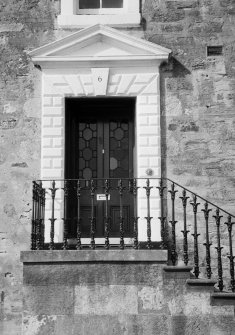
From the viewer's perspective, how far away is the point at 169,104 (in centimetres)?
957

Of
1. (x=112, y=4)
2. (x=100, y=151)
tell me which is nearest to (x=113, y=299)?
(x=100, y=151)

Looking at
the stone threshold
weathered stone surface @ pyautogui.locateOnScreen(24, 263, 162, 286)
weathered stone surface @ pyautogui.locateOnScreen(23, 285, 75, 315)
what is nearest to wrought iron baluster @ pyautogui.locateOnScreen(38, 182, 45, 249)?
the stone threshold

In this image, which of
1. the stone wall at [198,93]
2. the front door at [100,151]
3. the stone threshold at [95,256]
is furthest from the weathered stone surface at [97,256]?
the stone wall at [198,93]

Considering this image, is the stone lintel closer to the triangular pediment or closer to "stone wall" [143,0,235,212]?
"stone wall" [143,0,235,212]

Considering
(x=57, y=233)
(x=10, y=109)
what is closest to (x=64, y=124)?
(x=10, y=109)

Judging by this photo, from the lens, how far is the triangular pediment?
9.49m

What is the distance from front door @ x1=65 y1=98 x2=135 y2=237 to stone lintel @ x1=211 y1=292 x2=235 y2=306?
2.39m

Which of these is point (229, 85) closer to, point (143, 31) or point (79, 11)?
point (143, 31)

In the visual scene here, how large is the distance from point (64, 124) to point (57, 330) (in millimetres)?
3318

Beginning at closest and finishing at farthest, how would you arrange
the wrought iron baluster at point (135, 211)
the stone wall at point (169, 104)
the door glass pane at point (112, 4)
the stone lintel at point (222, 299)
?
the stone lintel at point (222, 299), the wrought iron baluster at point (135, 211), the stone wall at point (169, 104), the door glass pane at point (112, 4)

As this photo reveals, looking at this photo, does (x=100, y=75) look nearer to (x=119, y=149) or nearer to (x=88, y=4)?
(x=119, y=149)

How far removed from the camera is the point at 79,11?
396 inches

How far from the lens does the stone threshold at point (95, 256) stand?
7.54 meters

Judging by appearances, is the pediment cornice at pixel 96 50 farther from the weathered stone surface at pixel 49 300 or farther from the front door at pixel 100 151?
the weathered stone surface at pixel 49 300
